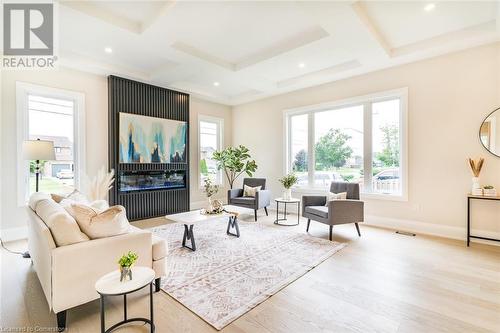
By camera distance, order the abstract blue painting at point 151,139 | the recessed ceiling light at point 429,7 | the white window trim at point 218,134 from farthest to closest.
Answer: the white window trim at point 218,134
the abstract blue painting at point 151,139
the recessed ceiling light at point 429,7

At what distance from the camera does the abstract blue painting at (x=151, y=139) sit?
16.5ft

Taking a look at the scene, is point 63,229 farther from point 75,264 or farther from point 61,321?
point 61,321

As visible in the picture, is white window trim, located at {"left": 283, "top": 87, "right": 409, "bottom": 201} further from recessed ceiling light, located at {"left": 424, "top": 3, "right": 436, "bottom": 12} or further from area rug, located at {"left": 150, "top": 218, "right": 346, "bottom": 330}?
area rug, located at {"left": 150, "top": 218, "right": 346, "bottom": 330}

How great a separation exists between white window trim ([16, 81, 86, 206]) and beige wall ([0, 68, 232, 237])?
0.19 feet

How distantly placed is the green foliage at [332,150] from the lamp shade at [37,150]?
16.4 ft

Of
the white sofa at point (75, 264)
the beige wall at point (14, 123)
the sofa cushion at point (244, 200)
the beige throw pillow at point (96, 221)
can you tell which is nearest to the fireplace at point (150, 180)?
the beige wall at point (14, 123)

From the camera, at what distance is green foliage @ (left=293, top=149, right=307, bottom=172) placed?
589 centimetres

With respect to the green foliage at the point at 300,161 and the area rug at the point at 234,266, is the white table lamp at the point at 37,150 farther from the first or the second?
the green foliage at the point at 300,161

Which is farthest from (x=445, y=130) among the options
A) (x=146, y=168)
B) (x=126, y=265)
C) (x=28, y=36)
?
(x=28, y=36)

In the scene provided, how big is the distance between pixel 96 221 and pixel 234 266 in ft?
5.25

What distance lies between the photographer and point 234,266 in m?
2.89

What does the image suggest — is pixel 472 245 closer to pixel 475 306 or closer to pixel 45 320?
pixel 475 306

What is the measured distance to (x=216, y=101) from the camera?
690 cm

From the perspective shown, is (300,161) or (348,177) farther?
(300,161)
